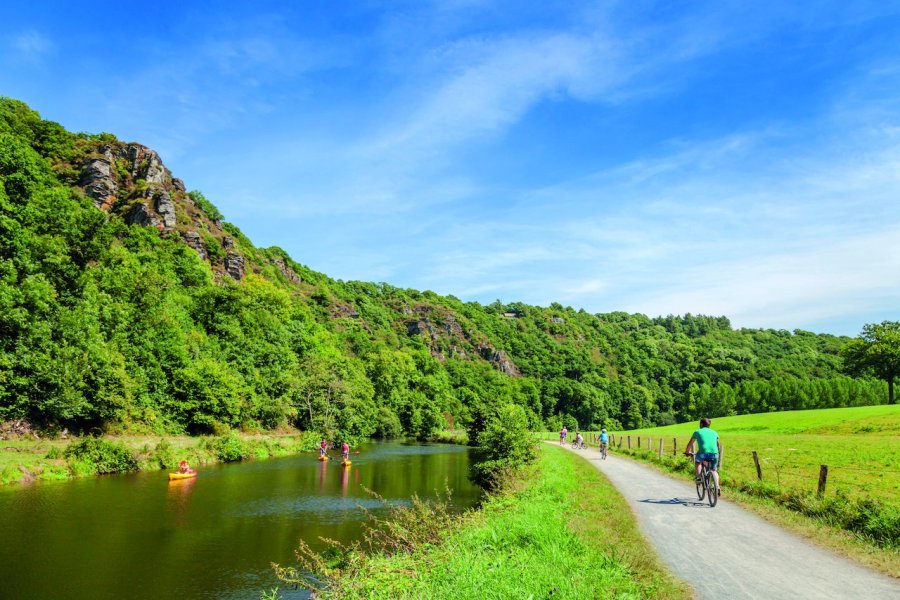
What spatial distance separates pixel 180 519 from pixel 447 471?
84.3 feet

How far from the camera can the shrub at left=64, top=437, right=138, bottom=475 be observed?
35.5m

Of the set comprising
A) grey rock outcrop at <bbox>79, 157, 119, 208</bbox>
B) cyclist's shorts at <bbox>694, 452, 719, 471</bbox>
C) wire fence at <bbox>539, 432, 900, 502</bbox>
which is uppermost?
grey rock outcrop at <bbox>79, 157, 119, 208</bbox>

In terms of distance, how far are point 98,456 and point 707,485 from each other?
3841 centimetres

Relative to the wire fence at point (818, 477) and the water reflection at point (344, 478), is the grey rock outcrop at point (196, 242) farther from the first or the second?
the wire fence at point (818, 477)

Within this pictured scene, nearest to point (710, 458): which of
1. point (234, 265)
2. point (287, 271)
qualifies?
point (234, 265)

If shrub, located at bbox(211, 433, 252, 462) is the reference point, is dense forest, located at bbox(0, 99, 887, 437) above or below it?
above

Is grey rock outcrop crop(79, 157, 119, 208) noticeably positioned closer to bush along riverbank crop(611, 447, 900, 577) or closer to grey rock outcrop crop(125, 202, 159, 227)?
grey rock outcrop crop(125, 202, 159, 227)

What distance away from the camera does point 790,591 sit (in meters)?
7.97

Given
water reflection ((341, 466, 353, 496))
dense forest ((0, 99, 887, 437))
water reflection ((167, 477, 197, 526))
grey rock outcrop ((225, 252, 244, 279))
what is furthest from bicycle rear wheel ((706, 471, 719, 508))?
grey rock outcrop ((225, 252, 244, 279))

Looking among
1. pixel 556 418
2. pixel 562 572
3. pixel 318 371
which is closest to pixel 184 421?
pixel 318 371

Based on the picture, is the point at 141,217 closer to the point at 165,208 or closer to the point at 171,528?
the point at 165,208

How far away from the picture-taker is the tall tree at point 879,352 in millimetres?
96500

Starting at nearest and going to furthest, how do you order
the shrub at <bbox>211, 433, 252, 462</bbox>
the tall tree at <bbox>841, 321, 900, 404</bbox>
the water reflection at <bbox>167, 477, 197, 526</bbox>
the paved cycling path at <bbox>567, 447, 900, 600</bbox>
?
the paved cycling path at <bbox>567, 447, 900, 600</bbox> → the water reflection at <bbox>167, 477, 197, 526</bbox> → the shrub at <bbox>211, 433, 252, 462</bbox> → the tall tree at <bbox>841, 321, 900, 404</bbox>

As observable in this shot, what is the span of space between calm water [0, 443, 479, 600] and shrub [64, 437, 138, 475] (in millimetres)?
2194
